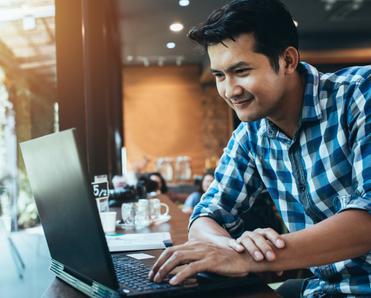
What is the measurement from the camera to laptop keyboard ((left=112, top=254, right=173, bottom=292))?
0.77m

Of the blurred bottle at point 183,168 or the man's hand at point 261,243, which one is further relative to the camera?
the blurred bottle at point 183,168

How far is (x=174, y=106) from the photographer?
30.4 feet

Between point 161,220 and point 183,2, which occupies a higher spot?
point 183,2

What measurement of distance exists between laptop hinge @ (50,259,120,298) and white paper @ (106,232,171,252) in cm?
18

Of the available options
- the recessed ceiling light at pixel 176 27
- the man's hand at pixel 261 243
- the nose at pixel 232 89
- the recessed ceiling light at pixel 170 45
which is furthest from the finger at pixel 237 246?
the recessed ceiling light at pixel 170 45

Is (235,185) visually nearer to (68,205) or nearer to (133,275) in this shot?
(133,275)

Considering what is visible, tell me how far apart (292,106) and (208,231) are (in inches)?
15.0

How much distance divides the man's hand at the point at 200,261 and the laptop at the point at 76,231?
16 millimetres

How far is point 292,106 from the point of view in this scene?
1.12 m

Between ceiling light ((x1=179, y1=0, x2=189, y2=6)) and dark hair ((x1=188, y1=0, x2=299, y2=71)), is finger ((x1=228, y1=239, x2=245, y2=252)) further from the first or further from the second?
ceiling light ((x1=179, y1=0, x2=189, y2=6))

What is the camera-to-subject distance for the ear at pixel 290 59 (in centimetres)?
108

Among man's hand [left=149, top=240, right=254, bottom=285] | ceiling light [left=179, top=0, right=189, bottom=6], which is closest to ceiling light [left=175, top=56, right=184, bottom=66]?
ceiling light [left=179, top=0, right=189, bottom=6]

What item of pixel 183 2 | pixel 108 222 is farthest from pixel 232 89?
pixel 183 2

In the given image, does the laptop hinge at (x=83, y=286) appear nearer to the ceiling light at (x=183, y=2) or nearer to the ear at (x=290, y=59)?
the ear at (x=290, y=59)
